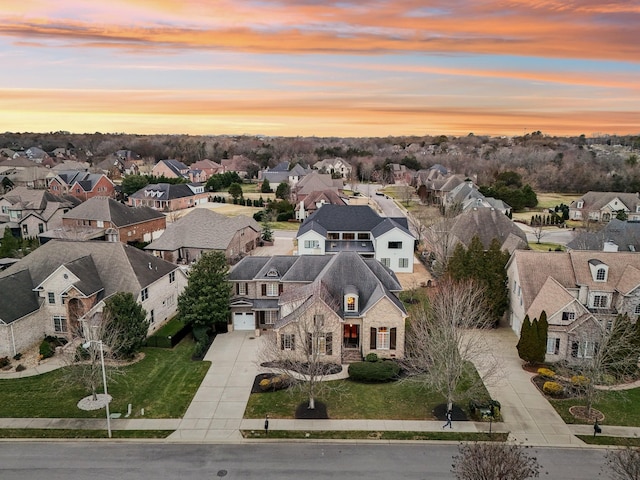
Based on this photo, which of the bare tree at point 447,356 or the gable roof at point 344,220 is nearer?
the bare tree at point 447,356

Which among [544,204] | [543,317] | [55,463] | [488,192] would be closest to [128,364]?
[55,463]

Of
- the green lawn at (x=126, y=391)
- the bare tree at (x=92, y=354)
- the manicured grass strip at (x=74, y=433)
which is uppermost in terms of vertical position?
the bare tree at (x=92, y=354)

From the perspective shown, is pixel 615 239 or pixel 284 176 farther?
pixel 284 176

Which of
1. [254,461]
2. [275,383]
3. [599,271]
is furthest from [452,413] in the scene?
[599,271]

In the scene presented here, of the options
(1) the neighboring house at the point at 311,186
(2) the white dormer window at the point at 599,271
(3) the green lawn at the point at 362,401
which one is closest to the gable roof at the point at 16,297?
(3) the green lawn at the point at 362,401

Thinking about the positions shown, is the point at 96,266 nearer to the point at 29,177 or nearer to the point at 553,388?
the point at 553,388

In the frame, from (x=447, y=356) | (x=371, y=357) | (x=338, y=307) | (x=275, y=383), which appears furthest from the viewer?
(x=338, y=307)

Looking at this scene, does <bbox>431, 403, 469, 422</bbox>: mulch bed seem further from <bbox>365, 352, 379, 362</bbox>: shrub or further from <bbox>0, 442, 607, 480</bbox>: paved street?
<bbox>365, 352, 379, 362</bbox>: shrub

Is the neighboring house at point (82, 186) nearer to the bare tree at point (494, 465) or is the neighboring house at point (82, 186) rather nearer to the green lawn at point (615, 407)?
the green lawn at point (615, 407)
